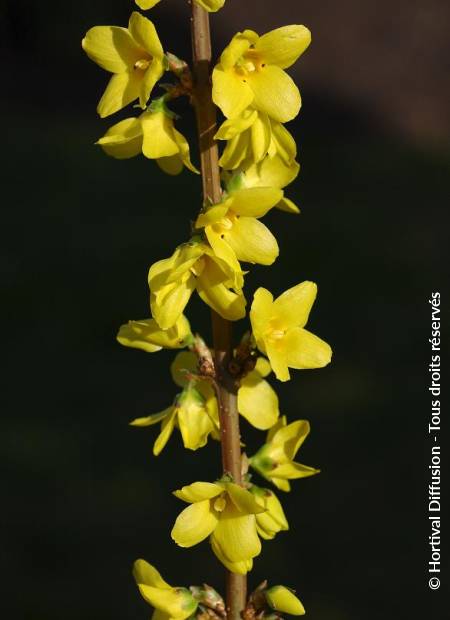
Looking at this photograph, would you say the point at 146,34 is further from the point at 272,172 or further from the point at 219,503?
the point at 219,503

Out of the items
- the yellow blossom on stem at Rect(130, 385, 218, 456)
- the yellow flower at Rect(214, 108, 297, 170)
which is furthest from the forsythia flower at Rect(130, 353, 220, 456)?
the yellow flower at Rect(214, 108, 297, 170)

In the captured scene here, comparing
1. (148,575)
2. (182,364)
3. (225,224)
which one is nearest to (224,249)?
(225,224)

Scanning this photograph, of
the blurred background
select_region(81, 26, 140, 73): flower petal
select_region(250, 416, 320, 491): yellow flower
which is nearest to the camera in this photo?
select_region(81, 26, 140, 73): flower petal

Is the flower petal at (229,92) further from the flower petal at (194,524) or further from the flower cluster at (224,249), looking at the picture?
the flower petal at (194,524)

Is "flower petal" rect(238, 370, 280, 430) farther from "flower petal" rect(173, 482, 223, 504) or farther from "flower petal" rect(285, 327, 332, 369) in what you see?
"flower petal" rect(173, 482, 223, 504)

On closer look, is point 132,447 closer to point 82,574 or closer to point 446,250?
point 82,574

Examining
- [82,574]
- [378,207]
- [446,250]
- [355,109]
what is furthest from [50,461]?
[355,109]

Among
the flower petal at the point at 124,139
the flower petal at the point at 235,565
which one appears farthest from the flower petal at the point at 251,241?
the flower petal at the point at 235,565
